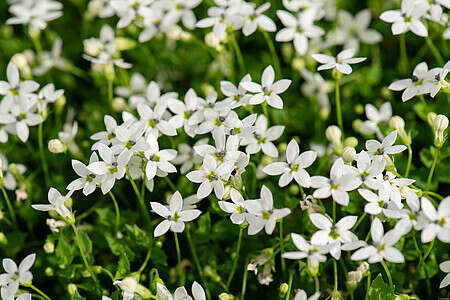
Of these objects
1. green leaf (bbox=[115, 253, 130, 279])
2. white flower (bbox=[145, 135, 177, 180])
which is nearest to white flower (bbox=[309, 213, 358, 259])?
white flower (bbox=[145, 135, 177, 180])

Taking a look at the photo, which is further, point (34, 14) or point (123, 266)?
point (34, 14)

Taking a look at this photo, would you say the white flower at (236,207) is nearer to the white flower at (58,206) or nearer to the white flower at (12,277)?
the white flower at (58,206)

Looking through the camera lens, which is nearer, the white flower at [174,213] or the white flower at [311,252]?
the white flower at [311,252]

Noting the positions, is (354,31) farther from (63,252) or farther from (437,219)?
(63,252)

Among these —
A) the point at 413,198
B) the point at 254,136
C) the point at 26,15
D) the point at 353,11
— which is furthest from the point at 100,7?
the point at 413,198

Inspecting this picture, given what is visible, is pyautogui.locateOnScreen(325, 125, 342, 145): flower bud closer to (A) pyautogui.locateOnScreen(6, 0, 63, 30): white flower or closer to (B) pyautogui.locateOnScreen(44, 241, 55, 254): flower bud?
(B) pyautogui.locateOnScreen(44, 241, 55, 254): flower bud

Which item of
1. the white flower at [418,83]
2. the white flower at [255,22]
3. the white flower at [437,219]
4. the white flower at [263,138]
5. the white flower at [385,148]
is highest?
the white flower at [255,22]

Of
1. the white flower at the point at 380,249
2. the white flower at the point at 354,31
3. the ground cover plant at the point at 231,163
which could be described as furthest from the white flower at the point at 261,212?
the white flower at the point at 354,31

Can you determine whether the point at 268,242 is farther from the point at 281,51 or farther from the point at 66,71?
the point at 66,71

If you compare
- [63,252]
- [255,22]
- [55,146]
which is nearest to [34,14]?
[55,146]
